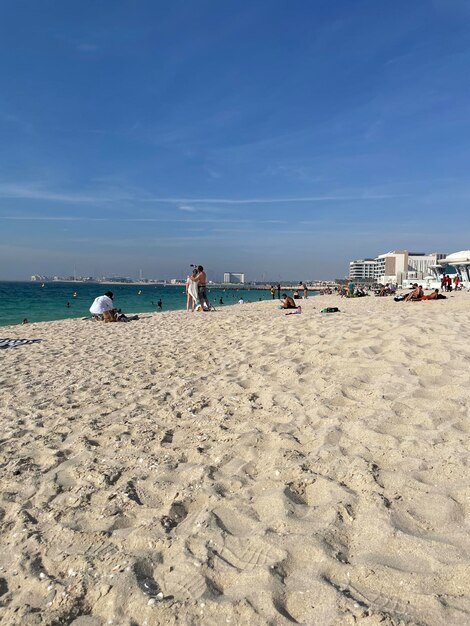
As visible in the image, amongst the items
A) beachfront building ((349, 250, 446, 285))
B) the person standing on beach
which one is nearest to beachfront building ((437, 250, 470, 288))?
beachfront building ((349, 250, 446, 285))

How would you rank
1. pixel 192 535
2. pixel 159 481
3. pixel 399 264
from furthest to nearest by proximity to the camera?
1. pixel 399 264
2. pixel 159 481
3. pixel 192 535

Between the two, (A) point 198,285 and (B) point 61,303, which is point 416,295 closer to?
(A) point 198,285

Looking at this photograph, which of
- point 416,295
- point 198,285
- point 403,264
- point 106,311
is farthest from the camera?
point 403,264

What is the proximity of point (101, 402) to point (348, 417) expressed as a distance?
3.08 meters

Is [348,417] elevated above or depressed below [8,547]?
above

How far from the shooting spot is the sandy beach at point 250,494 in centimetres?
199

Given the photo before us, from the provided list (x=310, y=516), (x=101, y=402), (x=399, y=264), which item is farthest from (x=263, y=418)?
(x=399, y=264)

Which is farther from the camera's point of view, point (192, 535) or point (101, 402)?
point (101, 402)

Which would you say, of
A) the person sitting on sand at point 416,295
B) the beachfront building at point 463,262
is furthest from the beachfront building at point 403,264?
the person sitting on sand at point 416,295

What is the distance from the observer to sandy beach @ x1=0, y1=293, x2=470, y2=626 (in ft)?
6.54

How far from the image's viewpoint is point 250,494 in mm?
2902

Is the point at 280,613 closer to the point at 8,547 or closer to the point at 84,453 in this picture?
the point at 8,547

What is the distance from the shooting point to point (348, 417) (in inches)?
155

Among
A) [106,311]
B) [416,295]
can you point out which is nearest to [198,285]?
[106,311]
